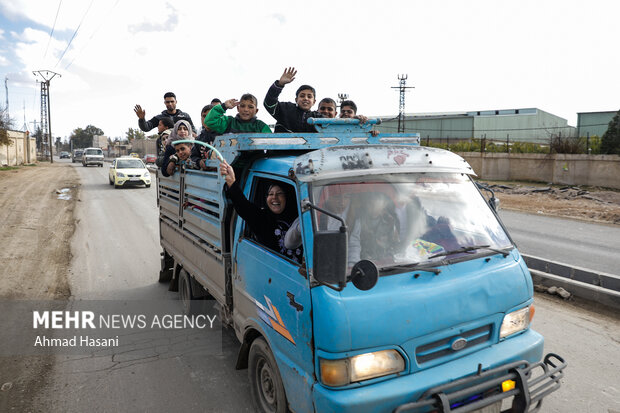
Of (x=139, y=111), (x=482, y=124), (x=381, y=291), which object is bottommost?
(x=381, y=291)

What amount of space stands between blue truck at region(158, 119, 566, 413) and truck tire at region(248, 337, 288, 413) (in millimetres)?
10

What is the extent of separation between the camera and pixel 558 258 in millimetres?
8203

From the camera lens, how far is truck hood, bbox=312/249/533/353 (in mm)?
2348

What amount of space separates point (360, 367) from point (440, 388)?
467 millimetres

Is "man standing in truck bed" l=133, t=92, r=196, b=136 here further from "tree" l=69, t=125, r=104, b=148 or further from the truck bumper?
"tree" l=69, t=125, r=104, b=148

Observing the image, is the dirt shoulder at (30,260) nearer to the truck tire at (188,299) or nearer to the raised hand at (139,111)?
the truck tire at (188,299)

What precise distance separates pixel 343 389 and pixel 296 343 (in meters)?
0.41

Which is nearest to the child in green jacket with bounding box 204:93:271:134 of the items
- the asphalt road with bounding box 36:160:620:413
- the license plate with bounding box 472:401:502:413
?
the asphalt road with bounding box 36:160:620:413

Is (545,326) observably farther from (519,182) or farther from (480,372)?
(519,182)

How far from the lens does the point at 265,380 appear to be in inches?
127

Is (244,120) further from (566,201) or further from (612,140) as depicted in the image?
(612,140)

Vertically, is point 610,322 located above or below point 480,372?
below

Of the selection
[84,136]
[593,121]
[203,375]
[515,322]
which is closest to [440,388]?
[515,322]

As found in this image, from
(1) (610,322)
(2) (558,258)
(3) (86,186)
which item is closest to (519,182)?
(2) (558,258)
